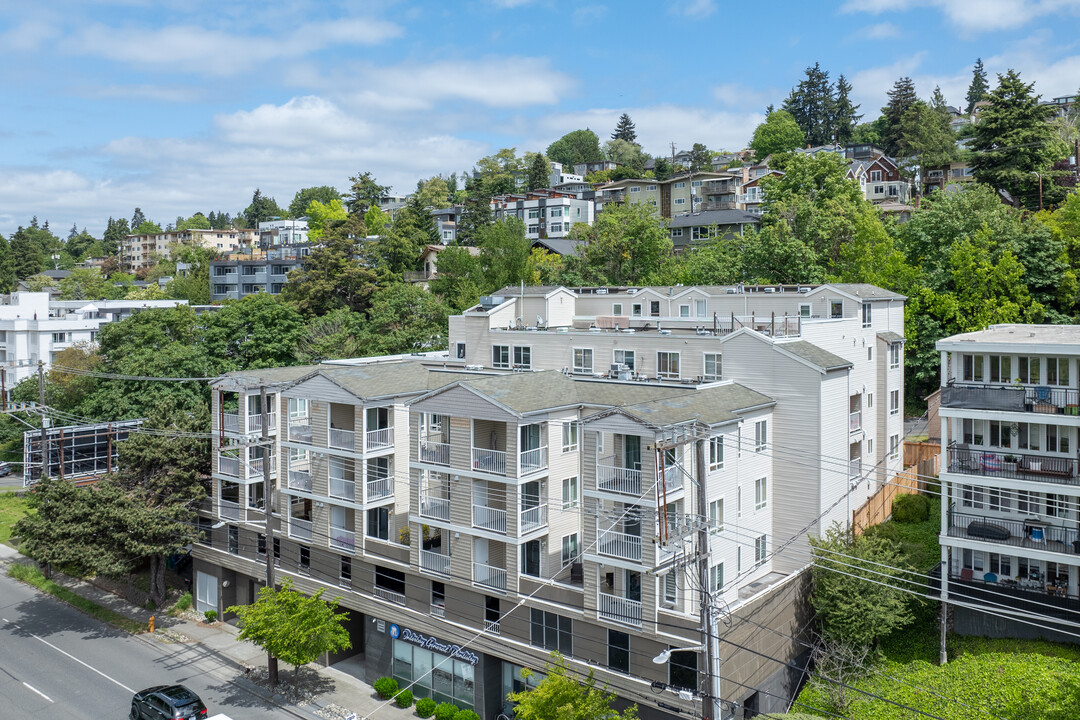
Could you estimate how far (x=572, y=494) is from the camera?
3114 cm

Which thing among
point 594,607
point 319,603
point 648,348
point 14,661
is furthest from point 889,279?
point 14,661

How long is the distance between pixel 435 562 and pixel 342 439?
6.88 m

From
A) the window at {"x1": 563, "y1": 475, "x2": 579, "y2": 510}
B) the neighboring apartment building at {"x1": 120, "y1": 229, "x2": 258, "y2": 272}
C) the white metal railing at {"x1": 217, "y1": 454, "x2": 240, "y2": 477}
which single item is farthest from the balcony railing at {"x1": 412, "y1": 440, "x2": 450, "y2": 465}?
the neighboring apartment building at {"x1": 120, "y1": 229, "x2": 258, "y2": 272}

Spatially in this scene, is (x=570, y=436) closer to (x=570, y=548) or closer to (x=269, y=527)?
(x=570, y=548)

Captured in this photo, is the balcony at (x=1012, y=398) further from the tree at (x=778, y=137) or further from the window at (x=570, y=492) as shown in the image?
the tree at (x=778, y=137)

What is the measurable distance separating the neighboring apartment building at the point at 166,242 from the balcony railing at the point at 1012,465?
469 feet

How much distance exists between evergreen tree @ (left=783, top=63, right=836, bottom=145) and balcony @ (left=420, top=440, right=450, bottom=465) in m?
117

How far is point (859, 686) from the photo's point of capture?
28.3 m

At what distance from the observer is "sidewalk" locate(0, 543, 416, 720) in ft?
103

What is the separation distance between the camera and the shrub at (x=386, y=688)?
32119 millimetres

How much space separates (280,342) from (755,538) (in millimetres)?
44177

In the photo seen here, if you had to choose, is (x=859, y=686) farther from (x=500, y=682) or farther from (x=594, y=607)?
(x=500, y=682)

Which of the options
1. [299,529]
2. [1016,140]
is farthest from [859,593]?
[1016,140]

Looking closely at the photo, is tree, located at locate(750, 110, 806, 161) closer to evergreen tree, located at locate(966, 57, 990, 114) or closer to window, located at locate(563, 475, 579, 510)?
evergreen tree, located at locate(966, 57, 990, 114)
